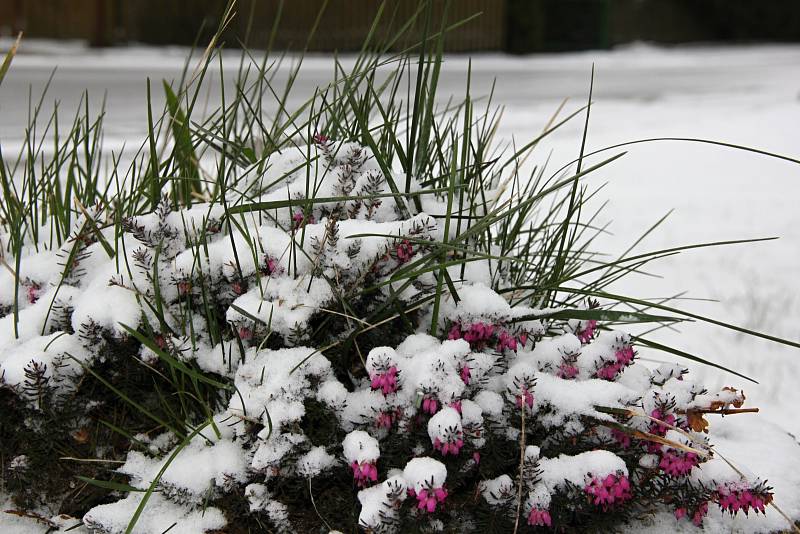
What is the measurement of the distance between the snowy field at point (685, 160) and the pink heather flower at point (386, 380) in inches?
32.4

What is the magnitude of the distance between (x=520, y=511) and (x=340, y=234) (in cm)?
59

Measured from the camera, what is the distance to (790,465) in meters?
1.69

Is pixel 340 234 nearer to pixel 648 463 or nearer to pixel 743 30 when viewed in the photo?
pixel 648 463

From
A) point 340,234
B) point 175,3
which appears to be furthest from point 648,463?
point 175,3

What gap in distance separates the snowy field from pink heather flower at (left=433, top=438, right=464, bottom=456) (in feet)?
2.39

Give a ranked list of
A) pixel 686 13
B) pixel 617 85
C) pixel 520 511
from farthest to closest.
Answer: pixel 686 13 < pixel 617 85 < pixel 520 511

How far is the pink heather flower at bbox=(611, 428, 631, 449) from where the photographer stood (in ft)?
4.50

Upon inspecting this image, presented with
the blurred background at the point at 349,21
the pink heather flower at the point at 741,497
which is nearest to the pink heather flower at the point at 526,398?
the pink heather flower at the point at 741,497

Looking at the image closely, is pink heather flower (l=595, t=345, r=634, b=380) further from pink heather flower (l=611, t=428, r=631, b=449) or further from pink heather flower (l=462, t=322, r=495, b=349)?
pink heather flower (l=462, t=322, r=495, b=349)

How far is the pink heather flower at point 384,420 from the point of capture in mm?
1335

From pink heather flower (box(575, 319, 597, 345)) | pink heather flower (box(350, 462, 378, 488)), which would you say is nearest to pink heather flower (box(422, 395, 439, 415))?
pink heather flower (box(350, 462, 378, 488))

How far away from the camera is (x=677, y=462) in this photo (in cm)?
135

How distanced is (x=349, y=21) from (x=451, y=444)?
51.4 feet

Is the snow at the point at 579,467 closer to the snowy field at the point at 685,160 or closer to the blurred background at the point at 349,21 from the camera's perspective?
the snowy field at the point at 685,160
